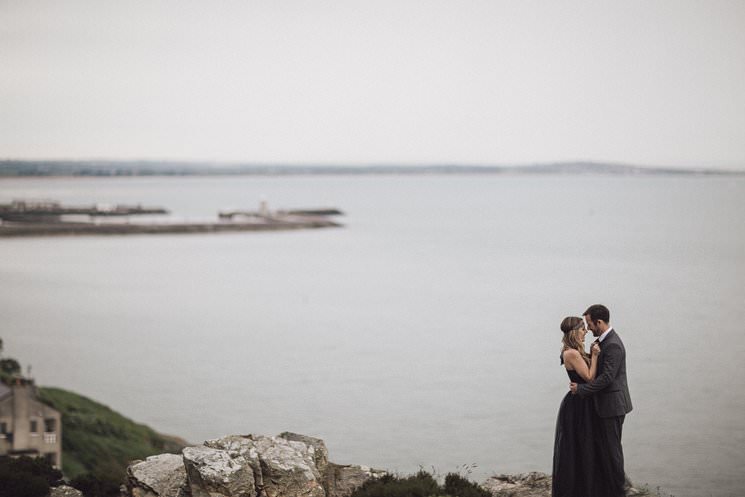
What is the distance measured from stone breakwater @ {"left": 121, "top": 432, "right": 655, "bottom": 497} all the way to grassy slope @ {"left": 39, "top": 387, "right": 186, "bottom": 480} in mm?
12271

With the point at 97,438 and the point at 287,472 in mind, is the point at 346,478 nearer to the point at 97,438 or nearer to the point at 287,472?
the point at 287,472

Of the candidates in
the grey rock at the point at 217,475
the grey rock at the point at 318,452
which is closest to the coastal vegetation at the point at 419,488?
the grey rock at the point at 318,452

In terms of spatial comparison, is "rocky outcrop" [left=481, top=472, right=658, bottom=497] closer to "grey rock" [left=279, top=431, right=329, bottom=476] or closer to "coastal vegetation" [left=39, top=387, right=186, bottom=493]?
"grey rock" [left=279, top=431, right=329, bottom=476]

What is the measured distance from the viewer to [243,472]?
21.6 ft

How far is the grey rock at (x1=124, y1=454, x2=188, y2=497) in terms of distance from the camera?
22.7 ft

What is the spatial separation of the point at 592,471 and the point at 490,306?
148ft

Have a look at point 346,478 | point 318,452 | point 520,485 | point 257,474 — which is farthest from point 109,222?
point 257,474

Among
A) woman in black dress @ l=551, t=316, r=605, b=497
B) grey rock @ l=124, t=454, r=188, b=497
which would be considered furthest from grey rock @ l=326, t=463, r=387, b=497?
woman in black dress @ l=551, t=316, r=605, b=497

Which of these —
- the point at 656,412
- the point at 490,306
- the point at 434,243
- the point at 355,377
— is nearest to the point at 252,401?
the point at 355,377

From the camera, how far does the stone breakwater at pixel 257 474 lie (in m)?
6.52

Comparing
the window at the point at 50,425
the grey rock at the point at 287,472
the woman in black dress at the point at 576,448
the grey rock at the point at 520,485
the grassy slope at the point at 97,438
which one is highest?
the woman in black dress at the point at 576,448

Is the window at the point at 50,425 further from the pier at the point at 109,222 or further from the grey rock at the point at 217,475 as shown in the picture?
the pier at the point at 109,222

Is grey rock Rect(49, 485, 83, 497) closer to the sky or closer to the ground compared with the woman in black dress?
closer to the ground

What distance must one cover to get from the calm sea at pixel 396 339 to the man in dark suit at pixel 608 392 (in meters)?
15.0
